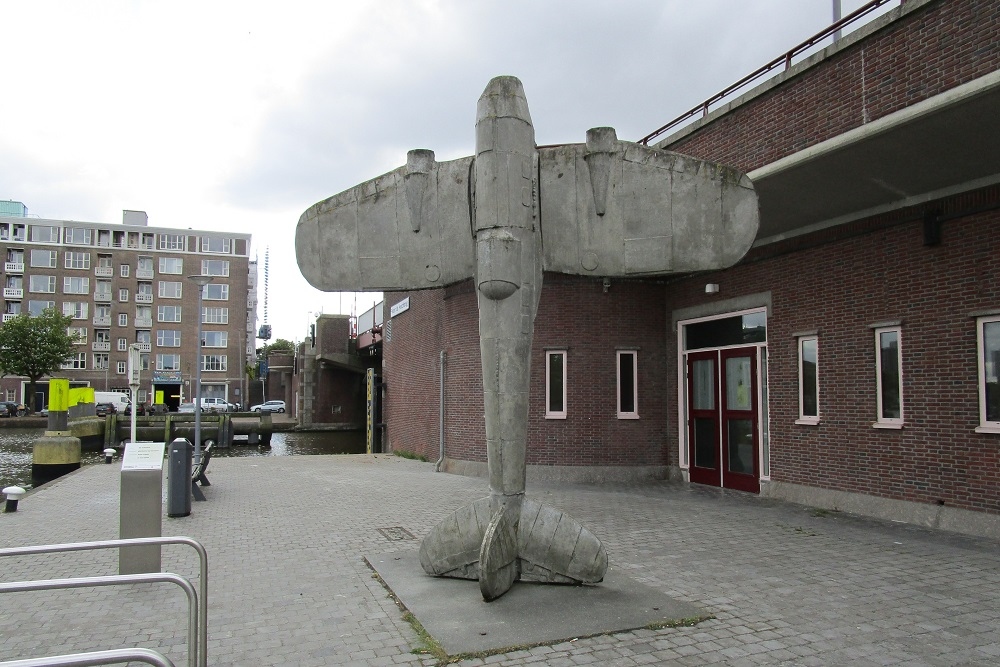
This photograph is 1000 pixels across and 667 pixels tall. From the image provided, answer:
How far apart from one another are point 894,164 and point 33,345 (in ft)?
210

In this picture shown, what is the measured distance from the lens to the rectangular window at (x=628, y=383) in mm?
14414

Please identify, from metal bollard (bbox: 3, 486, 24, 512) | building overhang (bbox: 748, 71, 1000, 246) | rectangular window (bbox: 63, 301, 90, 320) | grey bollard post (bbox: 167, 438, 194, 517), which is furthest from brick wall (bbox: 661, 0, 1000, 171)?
rectangular window (bbox: 63, 301, 90, 320)

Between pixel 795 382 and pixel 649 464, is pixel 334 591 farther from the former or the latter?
pixel 649 464

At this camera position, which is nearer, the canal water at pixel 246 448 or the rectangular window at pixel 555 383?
the rectangular window at pixel 555 383

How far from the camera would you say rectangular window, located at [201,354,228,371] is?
71.2 m

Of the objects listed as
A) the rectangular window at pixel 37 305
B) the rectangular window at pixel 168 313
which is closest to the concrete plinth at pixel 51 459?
the rectangular window at pixel 168 313

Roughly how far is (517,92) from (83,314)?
75786 millimetres

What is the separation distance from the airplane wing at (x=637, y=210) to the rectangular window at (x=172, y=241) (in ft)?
245

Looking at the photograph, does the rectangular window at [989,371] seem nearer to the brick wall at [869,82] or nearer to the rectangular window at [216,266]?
the brick wall at [869,82]

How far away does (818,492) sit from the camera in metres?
10.9

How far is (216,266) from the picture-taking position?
7294cm

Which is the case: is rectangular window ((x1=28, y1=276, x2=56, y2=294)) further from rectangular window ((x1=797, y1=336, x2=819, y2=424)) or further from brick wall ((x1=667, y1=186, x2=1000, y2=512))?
rectangular window ((x1=797, y1=336, x2=819, y2=424))

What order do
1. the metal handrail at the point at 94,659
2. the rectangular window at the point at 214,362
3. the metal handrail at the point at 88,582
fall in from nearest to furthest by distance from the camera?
the metal handrail at the point at 94,659
the metal handrail at the point at 88,582
the rectangular window at the point at 214,362

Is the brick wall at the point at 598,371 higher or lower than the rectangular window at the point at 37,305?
lower
